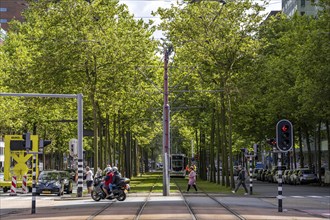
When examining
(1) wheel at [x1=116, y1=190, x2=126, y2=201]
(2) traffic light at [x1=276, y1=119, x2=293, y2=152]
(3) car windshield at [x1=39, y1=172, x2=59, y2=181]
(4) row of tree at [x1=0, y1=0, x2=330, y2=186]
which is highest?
(4) row of tree at [x1=0, y1=0, x2=330, y2=186]

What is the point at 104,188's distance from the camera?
36.2m

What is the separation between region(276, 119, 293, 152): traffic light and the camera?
1032 inches

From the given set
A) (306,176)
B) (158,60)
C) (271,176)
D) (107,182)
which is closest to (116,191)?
(107,182)

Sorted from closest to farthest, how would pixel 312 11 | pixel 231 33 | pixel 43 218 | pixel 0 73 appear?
1. pixel 43 218
2. pixel 231 33
3. pixel 0 73
4. pixel 312 11

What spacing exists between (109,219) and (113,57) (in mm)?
24862

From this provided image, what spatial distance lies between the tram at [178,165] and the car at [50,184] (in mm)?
48154

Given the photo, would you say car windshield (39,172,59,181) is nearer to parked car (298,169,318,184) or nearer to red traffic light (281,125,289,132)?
red traffic light (281,125,289,132)

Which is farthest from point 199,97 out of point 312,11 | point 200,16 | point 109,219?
point 312,11

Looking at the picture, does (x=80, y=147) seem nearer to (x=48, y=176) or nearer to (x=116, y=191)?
(x=116, y=191)

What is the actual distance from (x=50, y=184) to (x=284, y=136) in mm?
22647

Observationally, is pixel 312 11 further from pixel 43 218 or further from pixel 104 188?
pixel 43 218

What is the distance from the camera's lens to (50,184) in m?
45.8

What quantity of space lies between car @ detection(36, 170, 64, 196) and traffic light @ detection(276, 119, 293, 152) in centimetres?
2221

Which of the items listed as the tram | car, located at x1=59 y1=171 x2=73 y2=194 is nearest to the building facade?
the tram
